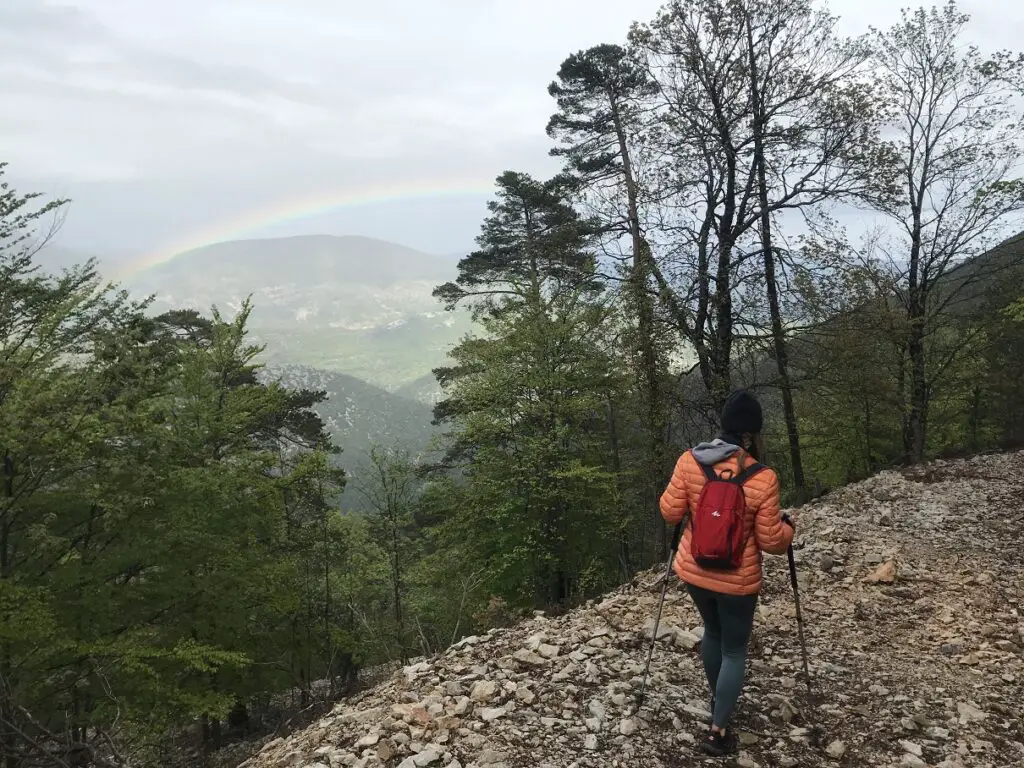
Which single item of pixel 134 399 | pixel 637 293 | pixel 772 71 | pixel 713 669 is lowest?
pixel 713 669

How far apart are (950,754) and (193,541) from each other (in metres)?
10.9

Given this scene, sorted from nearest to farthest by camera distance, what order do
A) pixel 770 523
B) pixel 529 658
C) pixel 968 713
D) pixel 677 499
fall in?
pixel 770 523 < pixel 677 499 < pixel 968 713 < pixel 529 658

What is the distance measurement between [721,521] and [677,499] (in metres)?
0.38

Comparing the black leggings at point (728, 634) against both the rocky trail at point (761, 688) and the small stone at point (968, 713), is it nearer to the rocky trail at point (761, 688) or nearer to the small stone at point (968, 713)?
the rocky trail at point (761, 688)

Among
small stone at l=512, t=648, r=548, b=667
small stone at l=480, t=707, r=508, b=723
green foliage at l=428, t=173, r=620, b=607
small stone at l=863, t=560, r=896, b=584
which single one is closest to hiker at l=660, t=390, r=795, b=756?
small stone at l=480, t=707, r=508, b=723

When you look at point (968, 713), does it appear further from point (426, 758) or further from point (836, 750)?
point (426, 758)

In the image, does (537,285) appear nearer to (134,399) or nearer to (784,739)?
(134,399)

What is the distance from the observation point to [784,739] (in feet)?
13.0

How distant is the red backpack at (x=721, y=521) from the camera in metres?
3.54

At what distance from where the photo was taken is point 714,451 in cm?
374

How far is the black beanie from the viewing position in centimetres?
377

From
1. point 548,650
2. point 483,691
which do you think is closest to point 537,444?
point 548,650

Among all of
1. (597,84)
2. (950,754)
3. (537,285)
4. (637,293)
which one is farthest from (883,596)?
(597,84)

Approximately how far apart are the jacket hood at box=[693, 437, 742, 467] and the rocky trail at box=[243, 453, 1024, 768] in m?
1.98
